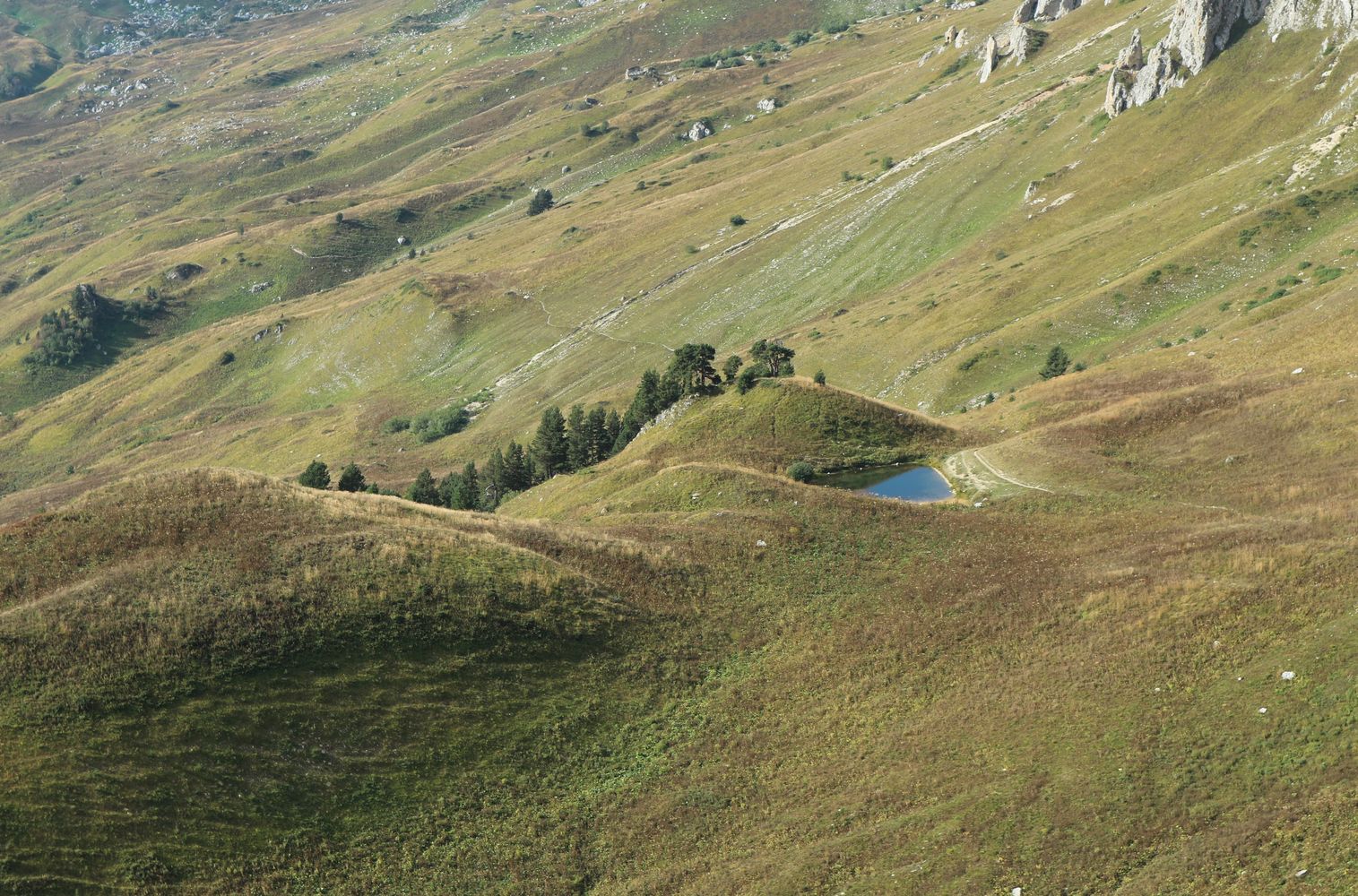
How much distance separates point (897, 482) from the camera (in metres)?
69.9

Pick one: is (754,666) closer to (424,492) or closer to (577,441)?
(577,441)

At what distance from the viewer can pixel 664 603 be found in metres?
Result: 48.7

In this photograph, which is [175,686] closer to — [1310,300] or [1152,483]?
[1152,483]

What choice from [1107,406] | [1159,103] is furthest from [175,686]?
[1159,103]

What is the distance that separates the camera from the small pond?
66.4 meters

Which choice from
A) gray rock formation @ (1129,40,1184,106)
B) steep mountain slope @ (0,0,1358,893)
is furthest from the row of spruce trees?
gray rock formation @ (1129,40,1184,106)

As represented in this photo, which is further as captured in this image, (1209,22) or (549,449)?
(1209,22)

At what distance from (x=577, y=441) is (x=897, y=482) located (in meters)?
49.9

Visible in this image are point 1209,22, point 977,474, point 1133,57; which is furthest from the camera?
point 1133,57

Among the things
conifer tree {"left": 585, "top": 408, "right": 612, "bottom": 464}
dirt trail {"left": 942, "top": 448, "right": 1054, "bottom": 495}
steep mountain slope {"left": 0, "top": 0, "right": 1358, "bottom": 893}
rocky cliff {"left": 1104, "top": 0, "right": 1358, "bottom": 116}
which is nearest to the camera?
steep mountain slope {"left": 0, "top": 0, "right": 1358, "bottom": 893}

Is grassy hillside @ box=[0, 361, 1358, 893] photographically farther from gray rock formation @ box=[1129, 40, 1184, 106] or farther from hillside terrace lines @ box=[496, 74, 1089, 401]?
hillside terrace lines @ box=[496, 74, 1089, 401]

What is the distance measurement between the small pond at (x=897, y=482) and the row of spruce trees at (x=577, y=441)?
15.6m

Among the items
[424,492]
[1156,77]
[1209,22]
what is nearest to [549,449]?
[424,492]

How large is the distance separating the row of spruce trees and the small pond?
51.1 ft
